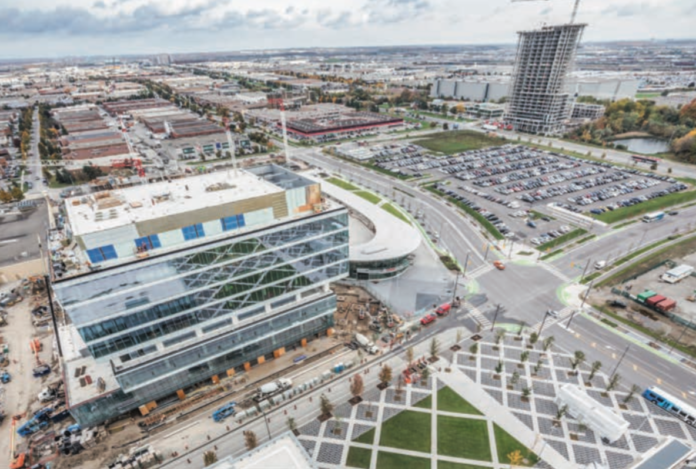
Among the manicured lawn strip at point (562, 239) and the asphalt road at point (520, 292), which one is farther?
the manicured lawn strip at point (562, 239)

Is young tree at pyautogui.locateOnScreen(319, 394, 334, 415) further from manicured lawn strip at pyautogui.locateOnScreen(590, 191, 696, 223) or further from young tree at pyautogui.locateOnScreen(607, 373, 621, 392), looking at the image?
manicured lawn strip at pyautogui.locateOnScreen(590, 191, 696, 223)

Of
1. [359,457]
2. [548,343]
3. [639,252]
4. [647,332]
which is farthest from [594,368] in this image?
[639,252]

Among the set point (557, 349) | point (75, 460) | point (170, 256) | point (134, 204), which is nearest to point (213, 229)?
point (170, 256)

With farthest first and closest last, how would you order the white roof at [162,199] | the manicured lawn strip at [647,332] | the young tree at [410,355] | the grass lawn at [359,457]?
1. the manicured lawn strip at [647,332]
2. the young tree at [410,355]
3. the grass lawn at [359,457]
4. the white roof at [162,199]

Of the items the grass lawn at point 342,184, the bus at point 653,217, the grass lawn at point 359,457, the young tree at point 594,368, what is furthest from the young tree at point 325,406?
the bus at point 653,217

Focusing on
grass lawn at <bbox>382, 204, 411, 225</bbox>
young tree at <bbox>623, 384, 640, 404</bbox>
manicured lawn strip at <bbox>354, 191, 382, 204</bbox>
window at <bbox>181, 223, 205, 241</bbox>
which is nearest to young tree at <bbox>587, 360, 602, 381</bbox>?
young tree at <bbox>623, 384, 640, 404</bbox>

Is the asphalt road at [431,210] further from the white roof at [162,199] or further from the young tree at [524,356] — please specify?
the white roof at [162,199]
